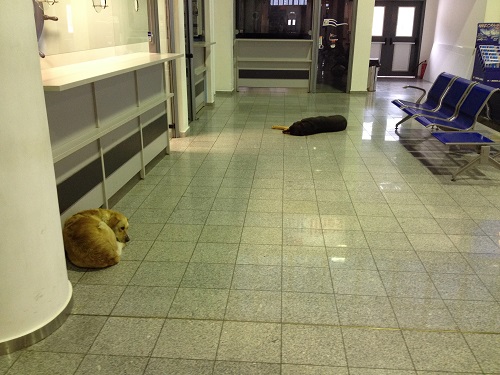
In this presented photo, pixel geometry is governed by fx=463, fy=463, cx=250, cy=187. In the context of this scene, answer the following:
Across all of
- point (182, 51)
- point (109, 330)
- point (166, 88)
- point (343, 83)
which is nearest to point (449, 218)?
point (109, 330)

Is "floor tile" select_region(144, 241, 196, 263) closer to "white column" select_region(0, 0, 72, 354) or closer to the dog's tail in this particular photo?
"white column" select_region(0, 0, 72, 354)

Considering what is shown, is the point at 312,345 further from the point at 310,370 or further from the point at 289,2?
the point at 289,2

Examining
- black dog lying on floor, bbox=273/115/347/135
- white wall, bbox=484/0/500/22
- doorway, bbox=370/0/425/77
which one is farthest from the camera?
doorway, bbox=370/0/425/77

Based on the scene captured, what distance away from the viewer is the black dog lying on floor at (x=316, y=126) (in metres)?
6.95

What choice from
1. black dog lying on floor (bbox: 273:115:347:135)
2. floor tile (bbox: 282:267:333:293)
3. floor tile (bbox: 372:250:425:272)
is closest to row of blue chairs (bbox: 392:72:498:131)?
black dog lying on floor (bbox: 273:115:347:135)

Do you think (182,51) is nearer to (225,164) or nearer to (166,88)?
(166,88)

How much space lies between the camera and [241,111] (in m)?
8.85

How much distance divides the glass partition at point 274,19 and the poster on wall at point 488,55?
3.71 meters

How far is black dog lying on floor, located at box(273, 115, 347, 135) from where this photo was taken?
6.95 m

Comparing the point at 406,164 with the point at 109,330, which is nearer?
the point at 109,330

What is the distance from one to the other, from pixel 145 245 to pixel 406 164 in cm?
343

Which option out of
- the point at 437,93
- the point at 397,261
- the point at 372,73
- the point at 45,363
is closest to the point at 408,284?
the point at 397,261

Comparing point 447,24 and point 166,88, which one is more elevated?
point 447,24

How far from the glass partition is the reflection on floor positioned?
617 centimetres
